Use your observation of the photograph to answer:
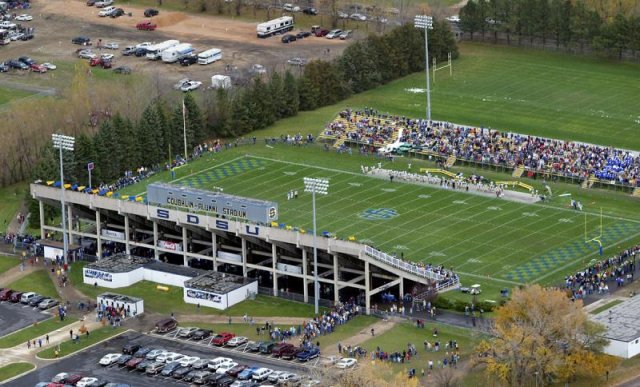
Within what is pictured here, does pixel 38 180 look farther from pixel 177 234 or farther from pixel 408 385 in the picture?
pixel 408 385

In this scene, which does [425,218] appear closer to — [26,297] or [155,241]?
[155,241]

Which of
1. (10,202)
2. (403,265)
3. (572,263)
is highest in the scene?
(403,265)

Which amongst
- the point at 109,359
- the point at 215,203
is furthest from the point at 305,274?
the point at 109,359

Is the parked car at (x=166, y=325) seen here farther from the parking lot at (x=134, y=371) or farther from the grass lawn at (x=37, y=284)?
the grass lawn at (x=37, y=284)

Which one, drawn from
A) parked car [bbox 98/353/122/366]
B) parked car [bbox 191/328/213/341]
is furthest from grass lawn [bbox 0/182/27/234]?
parked car [bbox 98/353/122/366]

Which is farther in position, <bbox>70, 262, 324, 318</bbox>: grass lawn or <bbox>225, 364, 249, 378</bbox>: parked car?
<bbox>70, 262, 324, 318</bbox>: grass lawn

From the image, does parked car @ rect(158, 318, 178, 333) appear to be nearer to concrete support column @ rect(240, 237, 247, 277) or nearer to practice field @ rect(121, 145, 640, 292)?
concrete support column @ rect(240, 237, 247, 277)

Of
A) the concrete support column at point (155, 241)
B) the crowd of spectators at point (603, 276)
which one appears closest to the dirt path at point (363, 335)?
the crowd of spectators at point (603, 276)
